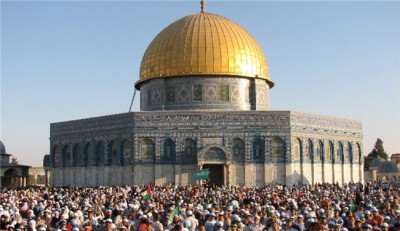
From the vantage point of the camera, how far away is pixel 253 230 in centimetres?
1022

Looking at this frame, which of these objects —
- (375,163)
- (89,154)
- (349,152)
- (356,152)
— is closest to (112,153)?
(89,154)

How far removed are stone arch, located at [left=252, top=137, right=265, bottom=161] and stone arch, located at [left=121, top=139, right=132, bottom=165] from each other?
6.98 m

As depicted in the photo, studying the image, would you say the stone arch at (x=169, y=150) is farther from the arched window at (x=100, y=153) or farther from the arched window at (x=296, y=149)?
the arched window at (x=296, y=149)

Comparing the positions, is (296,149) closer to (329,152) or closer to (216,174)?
(329,152)

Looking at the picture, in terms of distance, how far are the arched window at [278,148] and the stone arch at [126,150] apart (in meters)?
8.08

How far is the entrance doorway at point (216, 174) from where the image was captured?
32.1 metres

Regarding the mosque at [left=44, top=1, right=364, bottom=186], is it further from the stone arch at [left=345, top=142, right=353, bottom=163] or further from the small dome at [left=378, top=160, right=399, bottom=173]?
the small dome at [left=378, top=160, right=399, bottom=173]

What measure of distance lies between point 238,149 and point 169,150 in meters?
3.84

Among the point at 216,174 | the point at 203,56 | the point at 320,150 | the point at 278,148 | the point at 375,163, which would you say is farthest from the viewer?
the point at 375,163

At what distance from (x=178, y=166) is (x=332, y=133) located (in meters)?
10.1

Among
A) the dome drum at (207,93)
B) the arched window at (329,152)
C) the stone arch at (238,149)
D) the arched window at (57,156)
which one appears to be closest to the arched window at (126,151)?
the dome drum at (207,93)

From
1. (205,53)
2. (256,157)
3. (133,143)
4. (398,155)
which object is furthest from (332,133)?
(398,155)

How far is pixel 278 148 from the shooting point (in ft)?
106

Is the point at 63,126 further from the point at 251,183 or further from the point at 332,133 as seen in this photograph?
the point at 332,133
